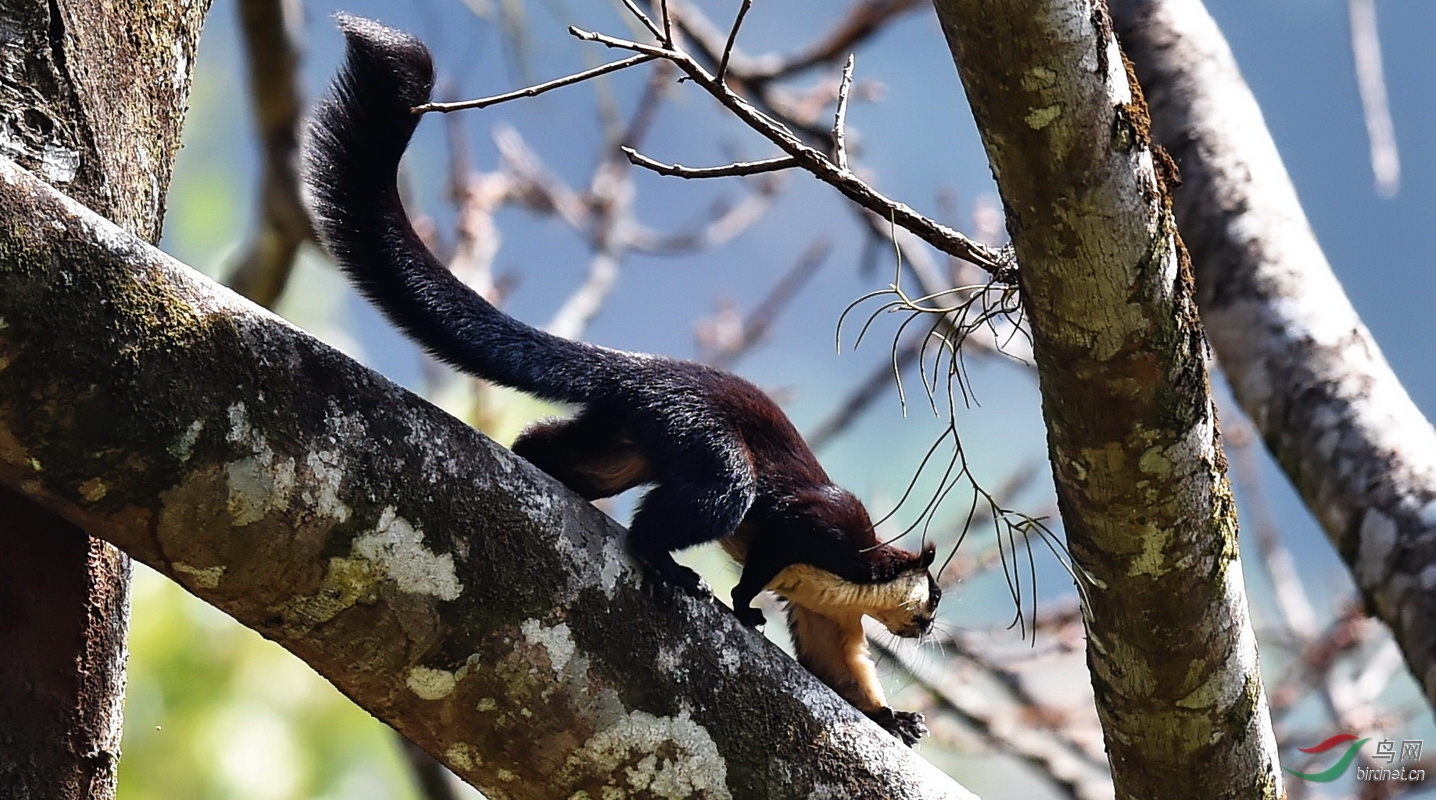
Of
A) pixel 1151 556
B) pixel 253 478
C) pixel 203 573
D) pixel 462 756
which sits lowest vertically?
pixel 462 756

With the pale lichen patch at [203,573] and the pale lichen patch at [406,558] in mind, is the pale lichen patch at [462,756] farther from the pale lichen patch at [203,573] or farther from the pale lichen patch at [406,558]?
the pale lichen patch at [203,573]

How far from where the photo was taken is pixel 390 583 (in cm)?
185

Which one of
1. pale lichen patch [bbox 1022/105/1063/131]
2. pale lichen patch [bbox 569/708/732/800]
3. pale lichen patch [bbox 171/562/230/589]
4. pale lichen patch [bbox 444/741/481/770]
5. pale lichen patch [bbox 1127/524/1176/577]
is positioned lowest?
pale lichen patch [bbox 444/741/481/770]

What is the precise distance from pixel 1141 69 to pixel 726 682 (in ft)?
→ 8.72

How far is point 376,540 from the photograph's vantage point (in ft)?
6.05

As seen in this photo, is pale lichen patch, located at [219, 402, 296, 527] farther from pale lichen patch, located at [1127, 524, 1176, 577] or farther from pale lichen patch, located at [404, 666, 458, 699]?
pale lichen patch, located at [1127, 524, 1176, 577]

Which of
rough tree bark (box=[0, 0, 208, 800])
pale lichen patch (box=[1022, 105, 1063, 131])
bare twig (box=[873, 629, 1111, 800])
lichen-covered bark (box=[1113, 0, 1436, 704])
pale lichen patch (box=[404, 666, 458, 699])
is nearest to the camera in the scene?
pale lichen patch (box=[1022, 105, 1063, 131])

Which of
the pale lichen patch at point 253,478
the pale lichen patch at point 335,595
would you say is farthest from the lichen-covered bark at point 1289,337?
the pale lichen patch at point 253,478

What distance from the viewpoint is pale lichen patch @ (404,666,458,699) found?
73.9 inches

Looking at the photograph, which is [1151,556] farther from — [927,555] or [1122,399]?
[927,555]

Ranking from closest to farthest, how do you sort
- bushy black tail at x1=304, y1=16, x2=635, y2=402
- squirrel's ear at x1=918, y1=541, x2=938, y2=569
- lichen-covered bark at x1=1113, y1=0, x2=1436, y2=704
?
bushy black tail at x1=304, y1=16, x2=635, y2=402
lichen-covered bark at x1=1113, y1=0, x2=1436, y2=704
squirrel's ear at x1=918, y1=541, x2=938, y2=569

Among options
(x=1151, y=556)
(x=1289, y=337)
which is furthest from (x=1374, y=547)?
(x=1151, y=556)

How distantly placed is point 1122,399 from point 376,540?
3.58 feet

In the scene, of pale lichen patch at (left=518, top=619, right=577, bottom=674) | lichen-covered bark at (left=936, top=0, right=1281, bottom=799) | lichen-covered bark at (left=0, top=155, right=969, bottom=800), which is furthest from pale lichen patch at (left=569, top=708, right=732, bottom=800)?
lichen-covered bark at (left=936, top=0, right=1281, bottom=799)
